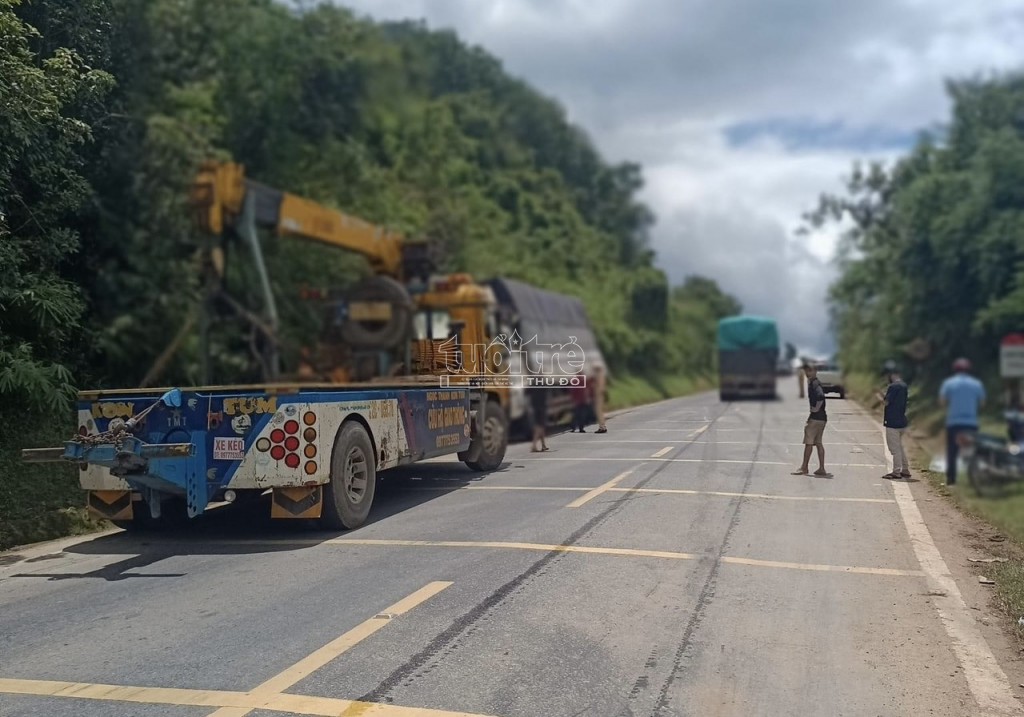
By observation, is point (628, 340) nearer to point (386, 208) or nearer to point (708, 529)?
point (386, 208)

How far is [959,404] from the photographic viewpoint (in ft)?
10.7

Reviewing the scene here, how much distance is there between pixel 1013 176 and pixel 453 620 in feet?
13.8

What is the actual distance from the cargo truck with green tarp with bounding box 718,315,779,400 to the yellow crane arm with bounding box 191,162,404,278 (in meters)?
8.26

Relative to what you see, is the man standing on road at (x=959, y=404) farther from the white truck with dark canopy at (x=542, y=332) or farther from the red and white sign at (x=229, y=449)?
the white truck with dark canopy at (x=542, y=332)

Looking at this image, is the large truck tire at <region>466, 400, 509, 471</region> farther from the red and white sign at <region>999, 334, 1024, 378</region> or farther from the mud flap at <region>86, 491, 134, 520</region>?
the red and white sign at <region>999, 334, 1024, 378</region>

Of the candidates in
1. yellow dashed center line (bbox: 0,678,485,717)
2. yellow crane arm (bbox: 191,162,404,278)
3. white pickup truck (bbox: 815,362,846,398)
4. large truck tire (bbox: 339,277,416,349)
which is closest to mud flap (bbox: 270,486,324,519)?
yellow dashed center line (bbox: 0,678,485,717)

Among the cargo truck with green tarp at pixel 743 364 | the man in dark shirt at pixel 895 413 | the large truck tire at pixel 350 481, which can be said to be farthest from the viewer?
the cargo truck with green tarp at pixel 743 364

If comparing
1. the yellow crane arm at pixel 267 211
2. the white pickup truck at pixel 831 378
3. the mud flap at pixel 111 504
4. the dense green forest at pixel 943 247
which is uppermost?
the yellow crane arm at pixel 267 211

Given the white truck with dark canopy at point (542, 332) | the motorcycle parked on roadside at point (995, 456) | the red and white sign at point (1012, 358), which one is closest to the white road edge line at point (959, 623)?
the motorcycle parked on roadside at point (995, 456)

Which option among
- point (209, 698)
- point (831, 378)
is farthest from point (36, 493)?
point (831, 378)

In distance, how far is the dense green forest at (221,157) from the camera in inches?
392

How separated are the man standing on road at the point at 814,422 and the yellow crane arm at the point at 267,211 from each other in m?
11.4

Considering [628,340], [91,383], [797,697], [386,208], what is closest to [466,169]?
[628,340]

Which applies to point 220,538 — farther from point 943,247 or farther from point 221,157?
point 221,157
